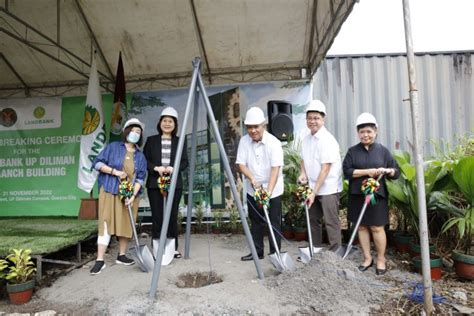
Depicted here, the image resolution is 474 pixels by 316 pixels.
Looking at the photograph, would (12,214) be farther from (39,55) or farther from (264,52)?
(264,52)

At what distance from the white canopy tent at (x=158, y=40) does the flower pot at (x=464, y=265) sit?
2.67 metres

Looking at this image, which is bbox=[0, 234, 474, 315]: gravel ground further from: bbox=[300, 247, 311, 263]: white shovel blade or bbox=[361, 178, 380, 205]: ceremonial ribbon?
bbox=[361, 178, 380, 205]: ceremonial ribbon

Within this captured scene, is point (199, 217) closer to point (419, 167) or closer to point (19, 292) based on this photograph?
point (19, 292)

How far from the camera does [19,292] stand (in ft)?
8.44

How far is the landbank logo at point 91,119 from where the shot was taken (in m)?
5.01

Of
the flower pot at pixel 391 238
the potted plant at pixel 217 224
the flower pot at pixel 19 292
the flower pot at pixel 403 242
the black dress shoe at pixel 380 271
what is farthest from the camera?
the potted plant at pixel 217 224

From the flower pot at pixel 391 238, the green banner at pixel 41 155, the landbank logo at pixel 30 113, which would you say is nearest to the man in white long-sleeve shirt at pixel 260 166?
the flower pot at pixel 391 238

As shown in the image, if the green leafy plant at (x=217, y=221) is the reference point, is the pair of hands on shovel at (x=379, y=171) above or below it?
above

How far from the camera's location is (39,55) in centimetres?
531

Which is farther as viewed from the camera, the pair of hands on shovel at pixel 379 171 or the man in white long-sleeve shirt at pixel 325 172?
the man in white long-sleeve shirt at pixel 325 172

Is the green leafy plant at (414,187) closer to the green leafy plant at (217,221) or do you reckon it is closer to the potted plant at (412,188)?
the potted plant at (412,188)

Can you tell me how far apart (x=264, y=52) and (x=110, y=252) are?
11.9 ft

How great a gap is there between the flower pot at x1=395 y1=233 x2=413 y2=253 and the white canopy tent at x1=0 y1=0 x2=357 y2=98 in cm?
245

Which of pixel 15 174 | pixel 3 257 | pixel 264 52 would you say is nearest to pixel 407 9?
pixel 264 52
